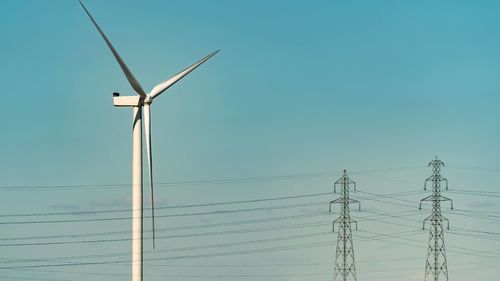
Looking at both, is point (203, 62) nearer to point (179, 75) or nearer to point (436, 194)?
point (179, 75)

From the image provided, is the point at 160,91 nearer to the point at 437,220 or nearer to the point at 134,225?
the point at 134,225

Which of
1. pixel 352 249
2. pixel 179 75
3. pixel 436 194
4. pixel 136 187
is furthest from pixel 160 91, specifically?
pixel 436 194

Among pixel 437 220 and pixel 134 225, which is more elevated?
pixel 437 220

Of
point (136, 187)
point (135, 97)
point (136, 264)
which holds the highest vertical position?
point (135, 97)

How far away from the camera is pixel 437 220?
3994 inches

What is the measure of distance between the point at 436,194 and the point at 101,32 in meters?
54.8

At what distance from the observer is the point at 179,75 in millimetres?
65438

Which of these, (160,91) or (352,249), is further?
(352,249)

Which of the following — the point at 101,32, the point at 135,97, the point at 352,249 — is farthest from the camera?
the point at 352,249

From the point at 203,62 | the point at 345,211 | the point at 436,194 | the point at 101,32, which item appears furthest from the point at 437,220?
the point at 101,32

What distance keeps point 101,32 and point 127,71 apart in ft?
12.9

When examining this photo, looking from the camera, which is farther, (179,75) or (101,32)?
(179,75)

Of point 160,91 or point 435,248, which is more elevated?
point 160,91

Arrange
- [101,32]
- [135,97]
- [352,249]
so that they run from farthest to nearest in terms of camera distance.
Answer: [352,249] → [135,97] → [101,32]
